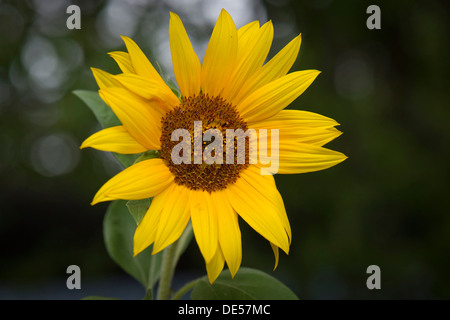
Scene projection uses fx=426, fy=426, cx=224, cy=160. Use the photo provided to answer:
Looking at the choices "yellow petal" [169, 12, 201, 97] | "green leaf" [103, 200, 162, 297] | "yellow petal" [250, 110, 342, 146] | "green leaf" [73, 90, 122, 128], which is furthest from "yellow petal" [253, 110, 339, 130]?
"green leaf" [103, 200, 162, 297]

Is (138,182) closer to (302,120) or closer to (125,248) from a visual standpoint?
(302,120)

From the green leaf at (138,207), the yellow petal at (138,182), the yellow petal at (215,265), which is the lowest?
the yellow petal at (215,265)

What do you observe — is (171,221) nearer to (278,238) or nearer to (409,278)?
(278,238)

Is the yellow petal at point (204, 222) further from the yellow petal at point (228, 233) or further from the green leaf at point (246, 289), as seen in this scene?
the green leaf at point (246, 289)

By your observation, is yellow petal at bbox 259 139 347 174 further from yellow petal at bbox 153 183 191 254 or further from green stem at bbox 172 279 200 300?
green stem at bbox 172 279 200 300

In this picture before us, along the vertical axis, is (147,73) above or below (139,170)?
above

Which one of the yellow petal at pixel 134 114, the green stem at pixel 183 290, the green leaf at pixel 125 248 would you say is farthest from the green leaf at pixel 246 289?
the yellow petal at pixel 134 114

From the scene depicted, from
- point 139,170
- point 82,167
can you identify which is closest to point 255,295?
point 139,170
